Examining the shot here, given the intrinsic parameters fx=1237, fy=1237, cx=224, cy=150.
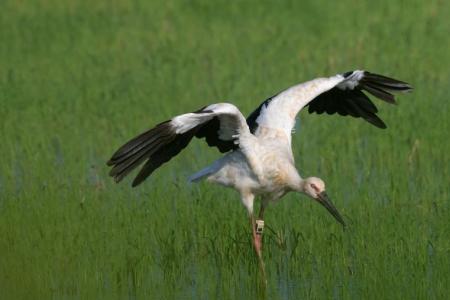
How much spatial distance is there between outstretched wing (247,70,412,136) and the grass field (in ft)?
1.70

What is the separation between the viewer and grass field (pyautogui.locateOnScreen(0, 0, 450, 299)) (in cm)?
696

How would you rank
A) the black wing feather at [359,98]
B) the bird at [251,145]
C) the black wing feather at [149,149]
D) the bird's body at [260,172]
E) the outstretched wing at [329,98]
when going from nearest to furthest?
the black wing feather at [149,149] < the bird at [251,145] < the bird's body at [260,172] < the outstretched wing at [329,98] < the black wing feather at [359,98]

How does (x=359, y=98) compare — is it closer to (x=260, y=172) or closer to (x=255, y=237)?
(x=260, y=172)

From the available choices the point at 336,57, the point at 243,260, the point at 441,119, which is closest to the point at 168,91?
the point at 336,57

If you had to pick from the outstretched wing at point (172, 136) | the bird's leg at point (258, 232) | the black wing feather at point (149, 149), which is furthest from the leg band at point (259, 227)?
the black wing feather at point (149, 149)

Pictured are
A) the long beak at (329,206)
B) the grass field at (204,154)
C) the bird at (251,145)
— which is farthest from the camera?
the long beak at (329,206)

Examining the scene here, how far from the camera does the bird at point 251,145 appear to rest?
669 cm

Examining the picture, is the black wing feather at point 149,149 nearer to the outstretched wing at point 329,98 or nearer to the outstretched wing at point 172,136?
the outstretched wing at point 172,136

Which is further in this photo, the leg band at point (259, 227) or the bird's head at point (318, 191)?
the leg band at point (259, 227)

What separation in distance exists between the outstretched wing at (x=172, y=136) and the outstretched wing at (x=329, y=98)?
0.50 meters

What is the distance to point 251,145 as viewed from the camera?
7.36 metres

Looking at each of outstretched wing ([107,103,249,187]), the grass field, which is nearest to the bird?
outstretched wing ([107,103,249,187])

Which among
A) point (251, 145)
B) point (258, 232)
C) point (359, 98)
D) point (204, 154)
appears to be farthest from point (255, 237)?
point (204, 154)

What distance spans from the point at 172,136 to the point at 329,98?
82.6 inches
